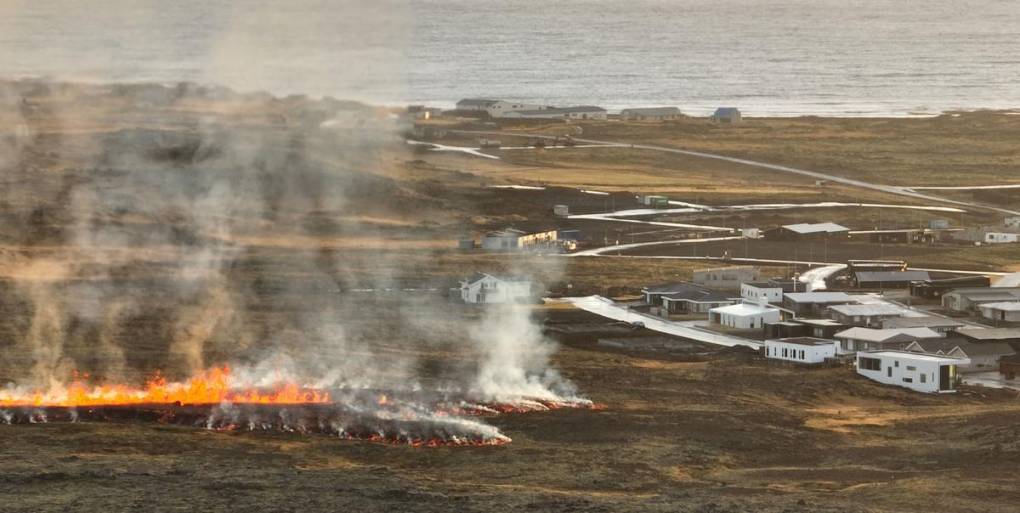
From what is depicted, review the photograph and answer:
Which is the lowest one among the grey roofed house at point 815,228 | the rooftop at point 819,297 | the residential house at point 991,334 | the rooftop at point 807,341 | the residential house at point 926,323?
the rooftop at point 807,341

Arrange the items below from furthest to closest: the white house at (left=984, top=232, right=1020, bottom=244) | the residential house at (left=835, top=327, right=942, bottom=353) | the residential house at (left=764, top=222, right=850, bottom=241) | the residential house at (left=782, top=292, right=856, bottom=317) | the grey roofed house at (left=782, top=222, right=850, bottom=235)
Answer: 1. the grey roofed house at (left=782, top=222, right=850, bottom=235)
2. the residential house at (left=764, top=222, right=850, bottom=241)
3. the white house at (left=984, top=232, right=1020, bottom=244)
4. the residential house at (left=782, top=292, right=856, bottom=317)
5. the residential house at (left=835, top=327, right=942, bottom=353)

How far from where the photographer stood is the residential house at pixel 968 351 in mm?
80375

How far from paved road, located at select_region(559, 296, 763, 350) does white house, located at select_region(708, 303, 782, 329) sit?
0.89 metres

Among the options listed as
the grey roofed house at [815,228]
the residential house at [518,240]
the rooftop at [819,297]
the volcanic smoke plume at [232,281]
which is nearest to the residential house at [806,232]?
the grey roofed house at [815,228]

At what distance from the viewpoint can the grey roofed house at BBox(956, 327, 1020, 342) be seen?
84875 mm

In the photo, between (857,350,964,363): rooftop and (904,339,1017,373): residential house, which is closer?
(857,350,964,363): rooftop

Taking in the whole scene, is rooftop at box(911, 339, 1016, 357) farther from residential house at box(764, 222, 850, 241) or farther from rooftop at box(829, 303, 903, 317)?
residential house at box(764, 222, 850, 241)

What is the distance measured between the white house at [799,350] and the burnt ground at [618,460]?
18.0 ft

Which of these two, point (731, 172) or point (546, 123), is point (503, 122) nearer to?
point (546, 123)

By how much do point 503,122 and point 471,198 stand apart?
62976mm

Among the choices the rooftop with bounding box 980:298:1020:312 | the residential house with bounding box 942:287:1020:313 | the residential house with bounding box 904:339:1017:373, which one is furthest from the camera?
the residential house with bounding box 942:287:1020:313

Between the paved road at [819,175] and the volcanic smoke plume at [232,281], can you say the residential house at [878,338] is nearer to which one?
the volcanic smoke plume at [232,281]

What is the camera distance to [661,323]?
9212cm

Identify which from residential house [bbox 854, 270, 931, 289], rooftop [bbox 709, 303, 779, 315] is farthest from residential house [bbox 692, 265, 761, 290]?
rooftop [bbox 709, 303, 779, 315]
